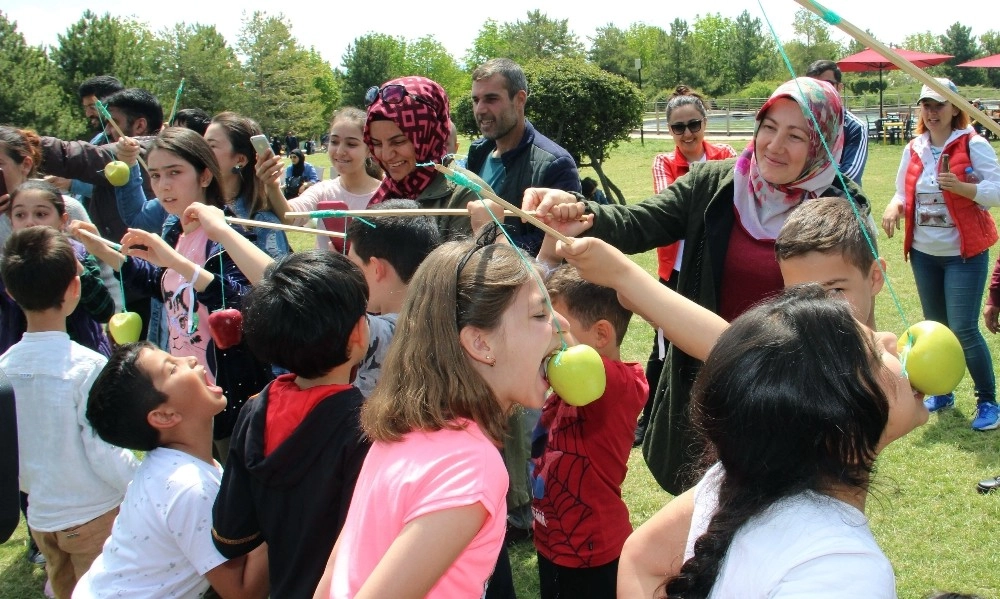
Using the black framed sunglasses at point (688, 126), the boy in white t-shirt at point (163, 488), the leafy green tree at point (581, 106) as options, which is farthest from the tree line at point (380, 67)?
the boy in white t-shirt at point (163, 488)

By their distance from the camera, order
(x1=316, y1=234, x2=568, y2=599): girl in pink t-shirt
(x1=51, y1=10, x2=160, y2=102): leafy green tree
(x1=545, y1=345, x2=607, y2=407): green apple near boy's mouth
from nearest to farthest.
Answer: (x1=316, y1=234, x2=568, y2=599): girl in pink t-shirt
(x1=545, y1=345, x2=607, y2=407): green apple near boy's mouth
(x1=51, y1=10, x2=160, y2=102): leafy green tree

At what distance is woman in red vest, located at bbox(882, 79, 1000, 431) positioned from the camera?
501 centimetres

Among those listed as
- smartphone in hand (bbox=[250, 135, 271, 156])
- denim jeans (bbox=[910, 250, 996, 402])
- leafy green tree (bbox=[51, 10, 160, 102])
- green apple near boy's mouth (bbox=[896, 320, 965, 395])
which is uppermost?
leafy green tree (bbox=[51, 10, 160, 102])

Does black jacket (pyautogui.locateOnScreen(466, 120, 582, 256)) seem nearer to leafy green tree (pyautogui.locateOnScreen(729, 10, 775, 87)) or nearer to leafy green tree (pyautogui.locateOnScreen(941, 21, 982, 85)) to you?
leafy green tree (pyautogui.locateOnScreen(729, 10, 775, 87))

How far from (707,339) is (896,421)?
0.49 metres

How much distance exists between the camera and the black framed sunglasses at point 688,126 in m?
5.90

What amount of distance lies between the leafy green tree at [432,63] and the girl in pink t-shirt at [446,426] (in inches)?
2623

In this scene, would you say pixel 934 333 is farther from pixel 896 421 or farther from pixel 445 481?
pixel 445 481

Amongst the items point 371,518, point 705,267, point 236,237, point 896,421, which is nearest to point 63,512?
point 236,237

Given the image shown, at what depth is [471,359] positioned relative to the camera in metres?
1.82

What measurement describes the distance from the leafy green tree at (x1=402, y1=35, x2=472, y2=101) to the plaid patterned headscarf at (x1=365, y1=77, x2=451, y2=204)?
64.6m

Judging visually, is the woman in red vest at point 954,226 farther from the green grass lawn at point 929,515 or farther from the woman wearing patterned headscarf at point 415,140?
the woman wearing patterned headscarf at point 415,140

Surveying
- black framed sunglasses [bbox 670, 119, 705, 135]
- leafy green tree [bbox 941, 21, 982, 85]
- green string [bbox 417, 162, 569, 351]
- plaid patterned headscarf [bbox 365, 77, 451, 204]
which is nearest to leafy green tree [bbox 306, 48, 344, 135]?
leafy green tree [bbox 941, 21, 982, 85]

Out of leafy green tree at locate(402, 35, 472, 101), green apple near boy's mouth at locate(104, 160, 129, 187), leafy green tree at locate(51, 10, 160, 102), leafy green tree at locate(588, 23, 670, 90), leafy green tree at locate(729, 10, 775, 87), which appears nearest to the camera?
green apple near boy's mouth at locate(104, 160, 129, 187)
